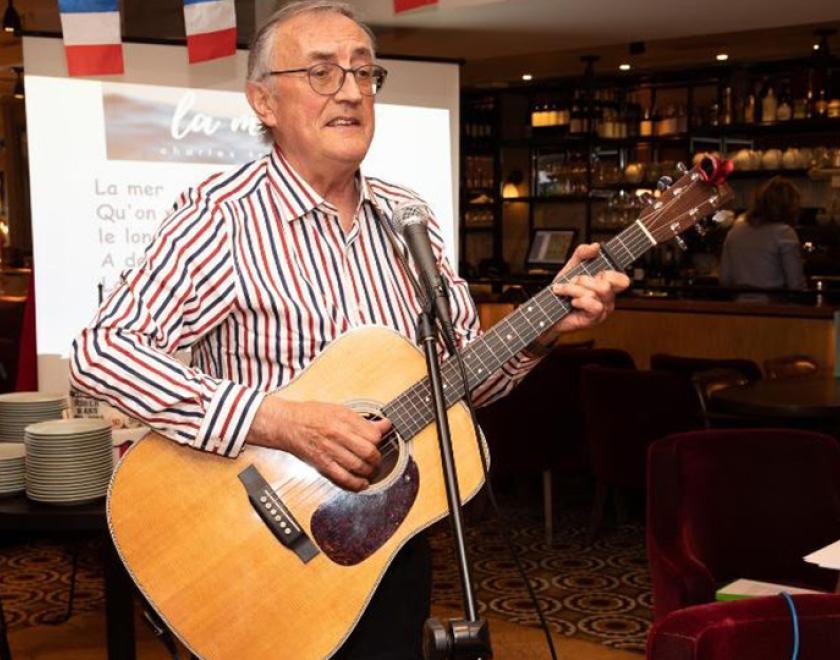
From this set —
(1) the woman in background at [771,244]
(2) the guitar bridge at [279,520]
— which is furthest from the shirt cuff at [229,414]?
(1) the woman in background at [771,244]

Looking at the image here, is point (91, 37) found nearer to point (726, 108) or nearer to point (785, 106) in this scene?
point (785, 106)

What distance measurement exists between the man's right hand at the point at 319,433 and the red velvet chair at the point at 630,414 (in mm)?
3351

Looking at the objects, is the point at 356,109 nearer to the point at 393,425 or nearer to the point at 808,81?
the point at 393,425

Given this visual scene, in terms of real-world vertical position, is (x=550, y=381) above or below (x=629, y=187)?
below

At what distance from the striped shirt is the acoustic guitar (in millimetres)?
67

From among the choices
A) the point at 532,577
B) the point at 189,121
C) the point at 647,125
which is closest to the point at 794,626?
the point at 532,577

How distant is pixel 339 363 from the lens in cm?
193

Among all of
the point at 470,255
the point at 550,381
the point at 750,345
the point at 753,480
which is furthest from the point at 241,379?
the point at 470,255

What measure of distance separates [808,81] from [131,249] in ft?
21.4

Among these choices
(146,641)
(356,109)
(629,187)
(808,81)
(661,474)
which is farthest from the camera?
(629,187)

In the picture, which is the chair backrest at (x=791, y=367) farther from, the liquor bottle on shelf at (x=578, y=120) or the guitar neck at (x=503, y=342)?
the liquor bottle on shelf at (x=578, y=120)

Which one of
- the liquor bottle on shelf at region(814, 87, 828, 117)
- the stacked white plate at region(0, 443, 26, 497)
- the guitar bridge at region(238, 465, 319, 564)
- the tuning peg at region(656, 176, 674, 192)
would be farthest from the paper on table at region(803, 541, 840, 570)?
the liquor bottle on shelf at region(814, 87, 828, 117)

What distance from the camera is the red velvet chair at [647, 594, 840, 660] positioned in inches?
61.6

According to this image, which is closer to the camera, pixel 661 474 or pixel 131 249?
pixel 661 474
